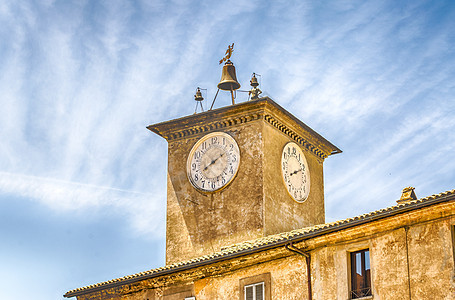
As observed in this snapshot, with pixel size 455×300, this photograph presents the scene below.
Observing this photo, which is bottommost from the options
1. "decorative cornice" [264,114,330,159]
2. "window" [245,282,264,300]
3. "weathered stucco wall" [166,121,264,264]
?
"window" [245,282,264,300]

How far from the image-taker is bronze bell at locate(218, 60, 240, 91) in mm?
35062

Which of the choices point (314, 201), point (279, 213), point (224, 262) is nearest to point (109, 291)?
point (224, 262)

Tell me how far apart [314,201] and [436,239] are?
12.6 metres

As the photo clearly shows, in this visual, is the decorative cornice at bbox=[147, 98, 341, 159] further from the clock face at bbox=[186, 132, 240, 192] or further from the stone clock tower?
the clock face at bbox=[186, 132, 240, 192]

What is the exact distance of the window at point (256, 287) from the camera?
83.4 feet

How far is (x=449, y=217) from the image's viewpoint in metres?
22.4

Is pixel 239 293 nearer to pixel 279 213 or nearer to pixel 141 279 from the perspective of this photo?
pixel 141 279

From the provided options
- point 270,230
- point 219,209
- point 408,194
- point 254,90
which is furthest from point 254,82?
point 408,194

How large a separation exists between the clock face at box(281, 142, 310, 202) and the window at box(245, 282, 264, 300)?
796 cm

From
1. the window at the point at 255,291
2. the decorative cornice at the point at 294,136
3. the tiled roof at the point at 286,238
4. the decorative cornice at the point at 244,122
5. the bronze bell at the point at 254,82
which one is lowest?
the window at the point at 255,291

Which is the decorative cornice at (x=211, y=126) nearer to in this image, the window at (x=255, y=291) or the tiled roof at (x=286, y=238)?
the tiled roof at (x=286, y=238)

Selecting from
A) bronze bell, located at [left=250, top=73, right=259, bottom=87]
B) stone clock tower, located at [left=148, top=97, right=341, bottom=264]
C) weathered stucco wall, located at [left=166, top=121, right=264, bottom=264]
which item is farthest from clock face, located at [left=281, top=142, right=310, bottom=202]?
bronze bell, located at [left=250, top=73, right=259, bottom=87]

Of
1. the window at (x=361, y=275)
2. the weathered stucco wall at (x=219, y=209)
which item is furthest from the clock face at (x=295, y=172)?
the window at (x=361, y=275)

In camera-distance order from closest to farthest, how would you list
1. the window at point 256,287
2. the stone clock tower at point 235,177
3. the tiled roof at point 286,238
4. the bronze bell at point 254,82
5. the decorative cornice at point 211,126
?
the tiled roof at point 286,238 < the window at point 256,287 < the stone clock tower at point 235,177 < the decorative cornice at point 211,126 < the bronze bell at point 254,82
